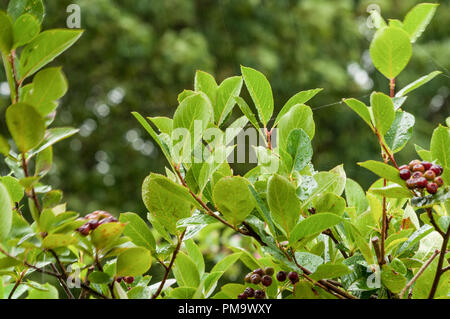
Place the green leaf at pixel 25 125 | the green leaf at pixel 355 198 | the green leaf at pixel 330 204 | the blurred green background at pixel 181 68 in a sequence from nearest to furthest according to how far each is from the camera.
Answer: the green leaf at pixel 25 125
the green leaf at pixel 330 204
the green leaf at pixel 355 198
the blurred green background at pixel 181 68

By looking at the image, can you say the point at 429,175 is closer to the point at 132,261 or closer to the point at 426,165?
the point at 426,165

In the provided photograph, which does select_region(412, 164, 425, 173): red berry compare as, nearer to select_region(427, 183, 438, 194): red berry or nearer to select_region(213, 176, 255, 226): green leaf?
select_region(427, 183, 438, 194): red berry

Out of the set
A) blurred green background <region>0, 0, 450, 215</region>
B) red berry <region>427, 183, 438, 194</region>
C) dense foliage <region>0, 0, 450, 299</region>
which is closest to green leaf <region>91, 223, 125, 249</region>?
dense foliage <region>0, 0, 450, 299</region>

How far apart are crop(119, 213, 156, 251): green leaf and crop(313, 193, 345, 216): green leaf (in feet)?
0.44

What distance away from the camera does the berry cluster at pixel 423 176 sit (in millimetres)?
307

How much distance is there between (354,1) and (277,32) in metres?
1.11

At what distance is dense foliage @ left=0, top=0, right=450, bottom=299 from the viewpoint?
282mm

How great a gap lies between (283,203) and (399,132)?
13 cm

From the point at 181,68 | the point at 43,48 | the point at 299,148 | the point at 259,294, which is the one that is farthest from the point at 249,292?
the point at 181,68

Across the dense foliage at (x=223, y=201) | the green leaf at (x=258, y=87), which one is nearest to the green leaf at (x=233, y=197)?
the dense foliage at (x=223, y=201)

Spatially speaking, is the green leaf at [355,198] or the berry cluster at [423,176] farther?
the green leaf at [355,198]

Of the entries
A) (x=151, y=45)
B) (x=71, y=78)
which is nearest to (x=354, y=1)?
(x=151, y=45)

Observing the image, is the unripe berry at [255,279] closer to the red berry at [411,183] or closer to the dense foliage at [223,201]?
the dense foliage at [223,201]

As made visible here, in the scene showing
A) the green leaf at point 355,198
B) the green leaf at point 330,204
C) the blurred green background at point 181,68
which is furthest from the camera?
the blurred green background at point 181,68
